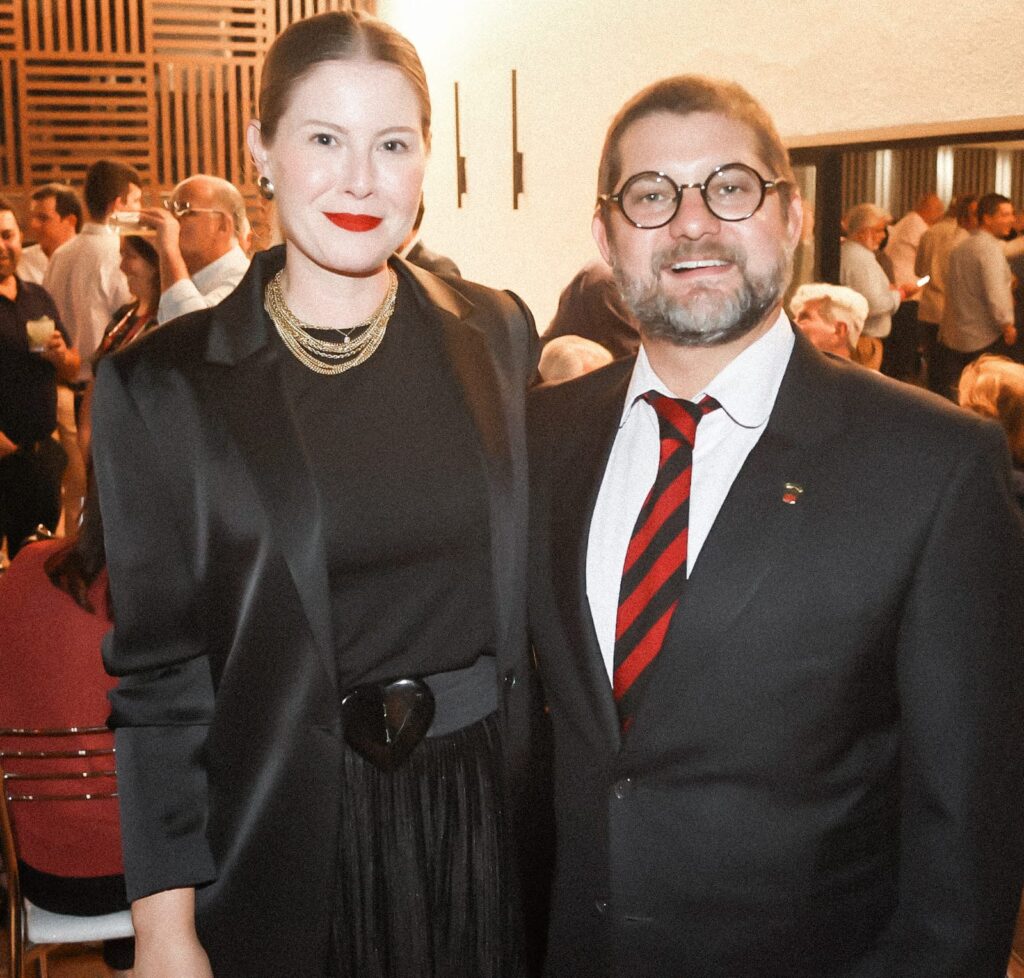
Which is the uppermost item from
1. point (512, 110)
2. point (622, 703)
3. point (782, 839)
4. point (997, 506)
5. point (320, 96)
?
point (512, 110)

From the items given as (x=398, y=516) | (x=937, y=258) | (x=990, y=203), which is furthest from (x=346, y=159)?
(x=937, y=258)

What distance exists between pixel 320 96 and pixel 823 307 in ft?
9.53

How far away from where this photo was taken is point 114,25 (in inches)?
381

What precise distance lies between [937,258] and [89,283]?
13.9 feet

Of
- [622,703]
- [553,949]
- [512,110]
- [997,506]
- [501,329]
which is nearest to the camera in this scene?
[997,506]

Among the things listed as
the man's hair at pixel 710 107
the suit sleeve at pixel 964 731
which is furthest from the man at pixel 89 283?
the suit sleeve at pixel 964 731

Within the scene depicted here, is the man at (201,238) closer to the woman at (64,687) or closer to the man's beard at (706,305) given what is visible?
the woman at (64,687)

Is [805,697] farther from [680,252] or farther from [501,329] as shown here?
[501,329]

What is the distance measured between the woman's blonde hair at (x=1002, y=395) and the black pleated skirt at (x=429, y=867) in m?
2.20

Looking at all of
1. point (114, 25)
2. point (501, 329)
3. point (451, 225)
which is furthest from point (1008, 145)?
point (114, 25)

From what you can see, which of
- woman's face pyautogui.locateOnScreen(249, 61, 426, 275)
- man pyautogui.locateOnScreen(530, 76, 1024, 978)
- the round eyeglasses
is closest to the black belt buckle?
man pyautogui.locateOnScreen(530, 76, 1024, 978)

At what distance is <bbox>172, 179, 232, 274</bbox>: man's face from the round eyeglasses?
9.87 feet

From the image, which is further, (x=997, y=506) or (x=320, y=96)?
(x=320, y=96)

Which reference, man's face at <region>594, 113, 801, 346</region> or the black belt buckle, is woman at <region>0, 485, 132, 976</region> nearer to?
the black belt buckle
